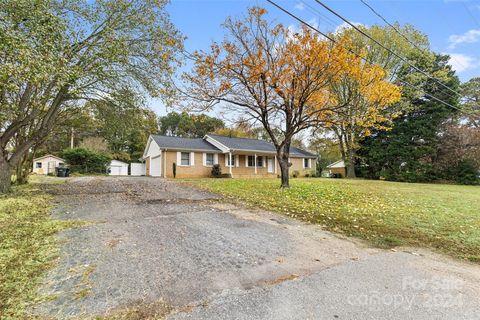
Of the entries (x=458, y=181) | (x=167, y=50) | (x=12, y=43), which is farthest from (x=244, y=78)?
(x=458, y=181)

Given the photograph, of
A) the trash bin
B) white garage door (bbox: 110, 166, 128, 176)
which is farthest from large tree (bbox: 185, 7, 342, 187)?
white garage door (bbox: 110, 166, 128, 176)

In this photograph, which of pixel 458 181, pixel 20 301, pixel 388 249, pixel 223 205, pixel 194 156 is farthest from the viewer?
pixel 458 181

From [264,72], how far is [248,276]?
31.5 ft

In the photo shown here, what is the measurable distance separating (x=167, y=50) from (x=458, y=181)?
26270mm

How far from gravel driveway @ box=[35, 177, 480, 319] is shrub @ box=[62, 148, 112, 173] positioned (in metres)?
26.4

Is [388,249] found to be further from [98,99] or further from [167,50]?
[98,99]

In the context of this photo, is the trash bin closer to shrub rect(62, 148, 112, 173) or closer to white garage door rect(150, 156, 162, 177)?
shrub rect(62, 148, 112, 173)

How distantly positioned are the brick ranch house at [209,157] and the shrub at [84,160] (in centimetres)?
681

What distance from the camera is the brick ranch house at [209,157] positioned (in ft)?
69.1

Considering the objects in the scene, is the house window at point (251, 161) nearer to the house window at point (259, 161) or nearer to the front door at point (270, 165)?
the house window at point (259, 161)

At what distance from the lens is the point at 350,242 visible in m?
4.86

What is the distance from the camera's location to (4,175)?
992 centimetres

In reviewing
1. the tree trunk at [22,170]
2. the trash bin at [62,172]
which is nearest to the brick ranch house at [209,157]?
the trash bin at [62,172]

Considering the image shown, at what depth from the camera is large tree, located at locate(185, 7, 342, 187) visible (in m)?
10.9
